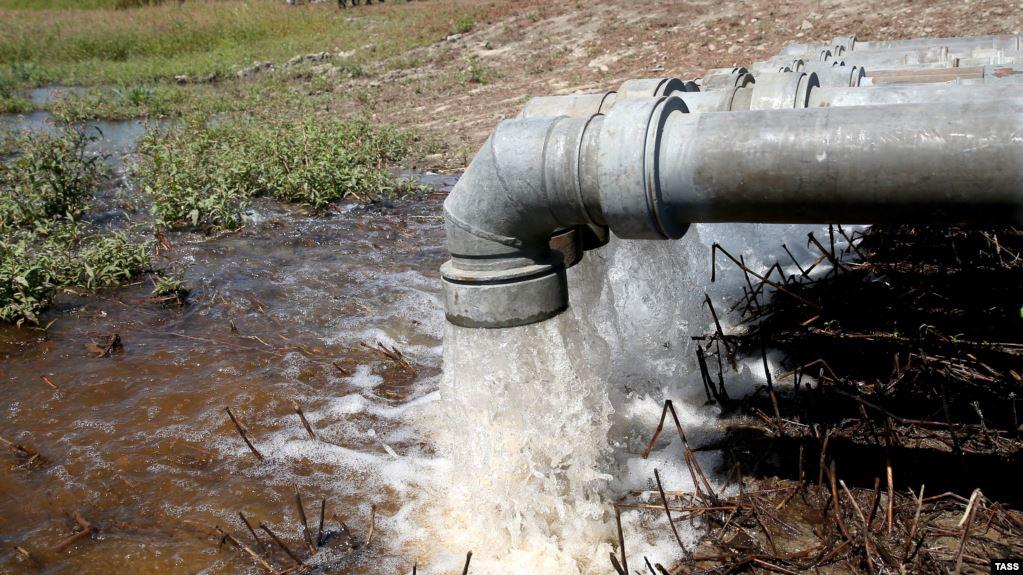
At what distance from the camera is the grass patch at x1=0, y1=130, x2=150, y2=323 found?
530 cm

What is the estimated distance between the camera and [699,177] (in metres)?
2.12

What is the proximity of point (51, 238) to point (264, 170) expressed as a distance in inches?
82.7

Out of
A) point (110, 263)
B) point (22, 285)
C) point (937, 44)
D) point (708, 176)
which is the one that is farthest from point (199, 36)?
point (708, 176)

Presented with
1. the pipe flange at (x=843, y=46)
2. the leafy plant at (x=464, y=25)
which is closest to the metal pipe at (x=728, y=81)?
the pipe flange at (x=843, y=46)

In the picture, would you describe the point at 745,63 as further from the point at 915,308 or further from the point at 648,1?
the point at 915,308

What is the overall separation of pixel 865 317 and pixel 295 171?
5.38m

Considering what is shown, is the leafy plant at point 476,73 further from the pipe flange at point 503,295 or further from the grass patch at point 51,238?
the pipe flange at point 503,295

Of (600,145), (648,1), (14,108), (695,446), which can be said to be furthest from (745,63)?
(14,108)

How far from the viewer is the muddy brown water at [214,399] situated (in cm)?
323

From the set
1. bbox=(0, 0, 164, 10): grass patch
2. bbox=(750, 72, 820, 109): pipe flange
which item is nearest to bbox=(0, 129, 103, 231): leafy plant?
bbox=(750, 72, 820, 109): pipe flange

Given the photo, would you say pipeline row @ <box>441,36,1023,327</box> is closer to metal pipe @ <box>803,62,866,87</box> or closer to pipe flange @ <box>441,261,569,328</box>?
pipe flange @ <box>441,261,569,328</box>

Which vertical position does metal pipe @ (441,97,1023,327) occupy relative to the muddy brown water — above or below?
above

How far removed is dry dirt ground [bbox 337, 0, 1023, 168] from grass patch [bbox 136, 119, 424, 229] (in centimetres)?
113

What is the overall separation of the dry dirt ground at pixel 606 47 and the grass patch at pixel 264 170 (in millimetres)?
1132
